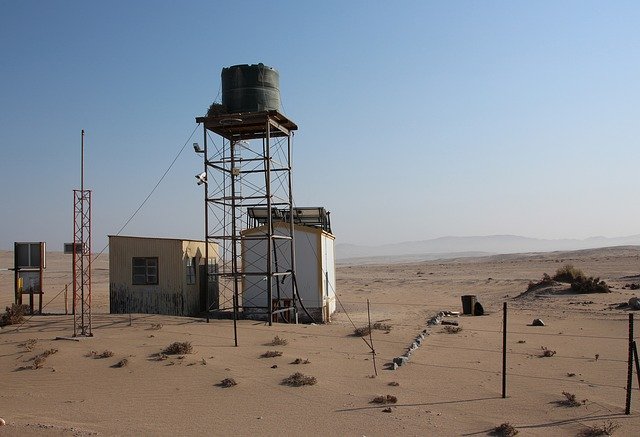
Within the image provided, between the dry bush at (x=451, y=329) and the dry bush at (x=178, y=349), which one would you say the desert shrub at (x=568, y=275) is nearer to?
the dry bush at (x=451, y=329)

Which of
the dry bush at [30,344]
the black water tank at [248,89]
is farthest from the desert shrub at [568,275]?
the dry bush at [30,344]

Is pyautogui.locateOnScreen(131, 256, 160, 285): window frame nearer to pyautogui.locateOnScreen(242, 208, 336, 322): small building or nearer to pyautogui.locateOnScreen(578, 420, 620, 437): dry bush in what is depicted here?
pyautogui.locateOnScreen(242, 208, 336, 322): small building

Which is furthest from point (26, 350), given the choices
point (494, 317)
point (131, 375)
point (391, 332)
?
point (494, 317)

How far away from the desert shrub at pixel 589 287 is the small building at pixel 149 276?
20.6m

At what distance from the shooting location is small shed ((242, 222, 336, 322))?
25.5 meters

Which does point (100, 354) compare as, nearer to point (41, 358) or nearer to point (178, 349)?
point (41, 358)

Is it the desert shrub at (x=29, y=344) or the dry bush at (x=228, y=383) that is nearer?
the dry bush at (x=228, y=383)

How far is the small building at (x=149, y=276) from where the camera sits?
24.5 meters

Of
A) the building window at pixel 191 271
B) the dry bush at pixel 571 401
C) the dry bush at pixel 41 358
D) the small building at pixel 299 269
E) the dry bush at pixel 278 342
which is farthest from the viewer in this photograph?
the small building at pixel 299 269

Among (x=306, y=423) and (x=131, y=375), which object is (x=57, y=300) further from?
(x=306, y=423)

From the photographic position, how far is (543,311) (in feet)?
91.6

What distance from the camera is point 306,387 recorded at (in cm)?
1326

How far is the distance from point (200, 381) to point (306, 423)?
366cm

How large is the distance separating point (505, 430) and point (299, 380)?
483 cm
